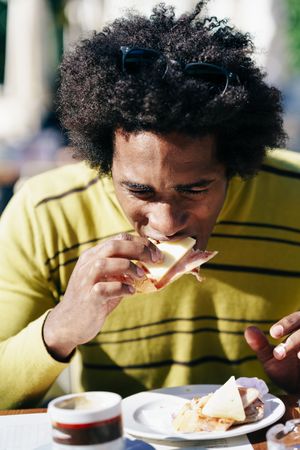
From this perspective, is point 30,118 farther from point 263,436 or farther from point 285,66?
point 263,436

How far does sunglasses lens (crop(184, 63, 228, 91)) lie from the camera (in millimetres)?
2084

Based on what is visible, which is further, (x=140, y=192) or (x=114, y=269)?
(x=140, y=192)

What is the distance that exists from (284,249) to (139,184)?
28.7 inches

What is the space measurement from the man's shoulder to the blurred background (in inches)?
90.6

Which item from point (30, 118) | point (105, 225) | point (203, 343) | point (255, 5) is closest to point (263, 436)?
point (203, 343)

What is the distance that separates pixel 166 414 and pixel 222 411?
0.22m

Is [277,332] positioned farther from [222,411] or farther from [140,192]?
[140,192]

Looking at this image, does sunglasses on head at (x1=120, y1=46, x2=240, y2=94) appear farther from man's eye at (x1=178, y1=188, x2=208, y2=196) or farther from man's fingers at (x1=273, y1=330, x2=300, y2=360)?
man's fingers at (x1=273, y1=330, x2=300, y2=360)

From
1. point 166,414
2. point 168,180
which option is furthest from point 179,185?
point 166,414

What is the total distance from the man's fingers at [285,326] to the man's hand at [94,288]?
1.27 feet

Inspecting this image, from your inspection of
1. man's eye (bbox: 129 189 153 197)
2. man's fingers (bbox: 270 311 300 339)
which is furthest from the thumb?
man's eye (bbox: 129 189 153 197)

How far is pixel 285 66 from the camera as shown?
17.7ft

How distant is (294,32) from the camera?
562 cm

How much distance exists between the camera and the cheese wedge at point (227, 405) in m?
1.79
